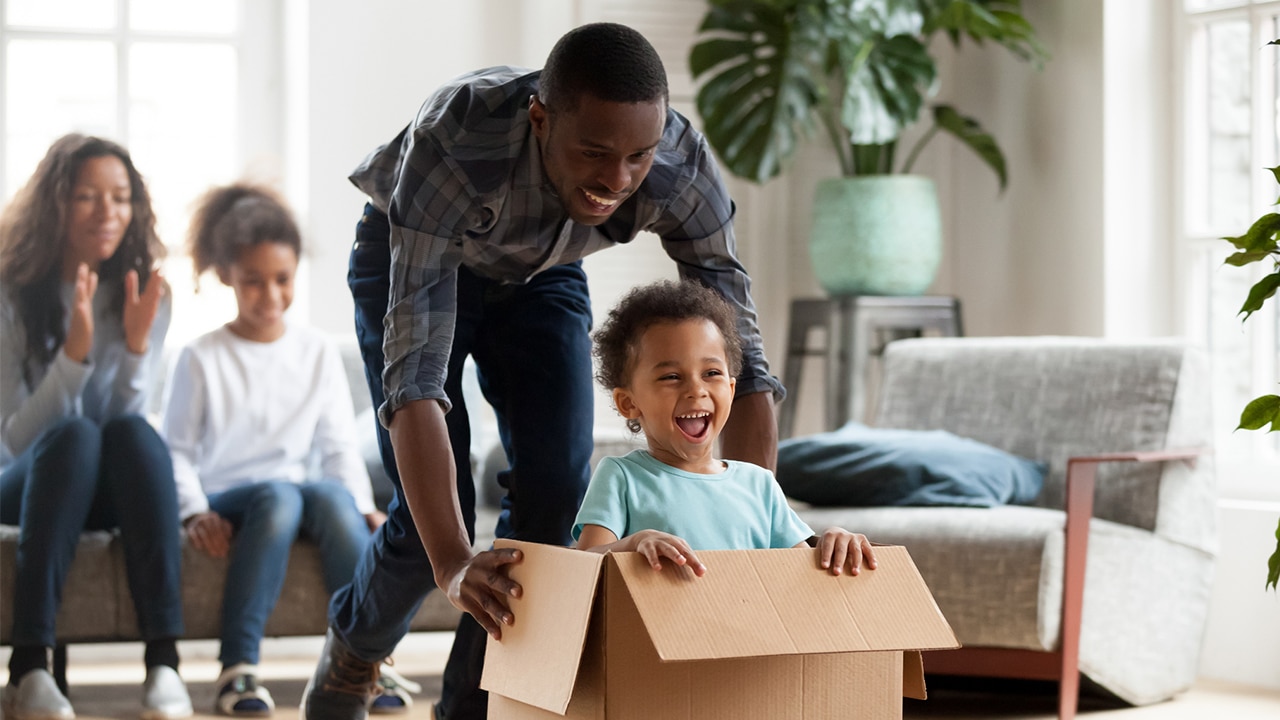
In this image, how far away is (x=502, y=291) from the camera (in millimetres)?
2035

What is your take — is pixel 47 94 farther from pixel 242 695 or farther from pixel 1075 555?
pixel 1075 555

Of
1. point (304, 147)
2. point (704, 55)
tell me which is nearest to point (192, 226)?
point (304, 147)

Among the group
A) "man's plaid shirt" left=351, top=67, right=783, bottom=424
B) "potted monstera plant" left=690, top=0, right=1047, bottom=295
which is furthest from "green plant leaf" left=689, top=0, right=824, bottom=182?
"man's plaid shirt" left=351, top=67, right=783, bottom=424

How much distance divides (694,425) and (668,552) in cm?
35

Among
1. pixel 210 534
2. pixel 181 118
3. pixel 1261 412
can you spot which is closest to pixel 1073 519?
pixel 1261 412

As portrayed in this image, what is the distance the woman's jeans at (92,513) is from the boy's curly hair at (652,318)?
146 centimetres

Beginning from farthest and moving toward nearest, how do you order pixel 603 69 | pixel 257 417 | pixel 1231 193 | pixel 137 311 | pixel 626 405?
pixel 1231 193 → pixel 257 417 → pixel 137 311 → pixel 626 405 → pixel 603 69

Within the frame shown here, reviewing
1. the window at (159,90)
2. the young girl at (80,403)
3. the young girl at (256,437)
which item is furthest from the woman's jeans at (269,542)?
the window at (159,90)

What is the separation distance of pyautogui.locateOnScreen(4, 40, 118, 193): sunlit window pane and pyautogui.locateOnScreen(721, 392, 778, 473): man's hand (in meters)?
2.55

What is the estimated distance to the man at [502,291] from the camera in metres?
1.59

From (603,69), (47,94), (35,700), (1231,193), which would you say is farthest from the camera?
(47,94)

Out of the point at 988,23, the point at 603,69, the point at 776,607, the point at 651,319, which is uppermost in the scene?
the point at 988,23

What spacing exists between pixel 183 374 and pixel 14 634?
2.05 feet

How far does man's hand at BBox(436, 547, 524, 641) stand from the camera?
4.99 feet
